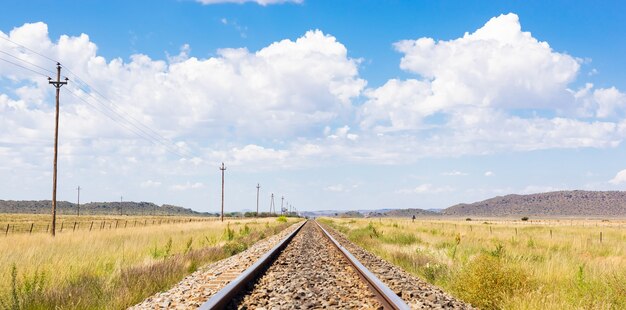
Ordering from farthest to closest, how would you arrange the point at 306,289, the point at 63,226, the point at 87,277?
the point at 63,226 → the point at 87,277 → the point at 306,289

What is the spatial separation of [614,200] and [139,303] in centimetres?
21720

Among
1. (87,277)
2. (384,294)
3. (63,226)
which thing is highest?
(384,294)

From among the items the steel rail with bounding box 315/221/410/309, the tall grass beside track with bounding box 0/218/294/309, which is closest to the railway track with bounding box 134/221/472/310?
the steel rail with bounding box 315/221/410/309

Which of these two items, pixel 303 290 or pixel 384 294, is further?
pixel 303 290

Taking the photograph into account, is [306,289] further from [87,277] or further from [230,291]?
[87,277]

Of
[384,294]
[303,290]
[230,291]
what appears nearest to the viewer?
[384,294]

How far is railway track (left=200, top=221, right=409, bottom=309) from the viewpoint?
7.48 m

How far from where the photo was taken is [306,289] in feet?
28.9

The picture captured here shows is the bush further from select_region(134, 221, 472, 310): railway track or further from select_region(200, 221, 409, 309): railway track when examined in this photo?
select_region(200, 221, 409, 309): railway track

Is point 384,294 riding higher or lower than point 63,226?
higher

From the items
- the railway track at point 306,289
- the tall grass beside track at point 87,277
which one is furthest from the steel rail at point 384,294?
the tall grass beside track at point 87,277

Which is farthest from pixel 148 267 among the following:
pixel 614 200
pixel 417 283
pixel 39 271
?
pixel 614 200

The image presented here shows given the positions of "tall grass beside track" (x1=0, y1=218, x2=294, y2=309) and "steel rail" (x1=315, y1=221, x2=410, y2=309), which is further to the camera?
"tall grass beside track" (x1=0, y1=218, x2=294, y2=309)

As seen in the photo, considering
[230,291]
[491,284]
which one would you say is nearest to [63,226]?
[230,291]
